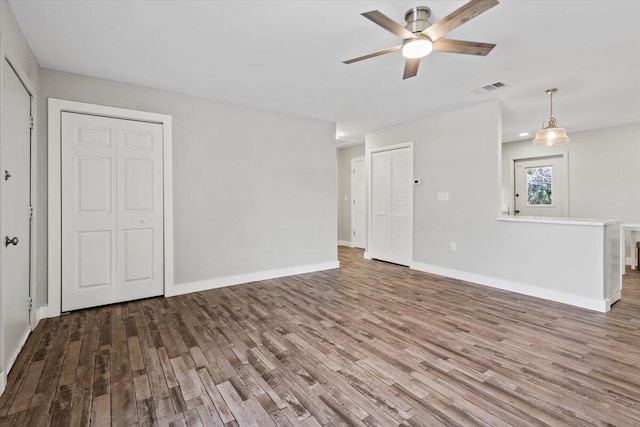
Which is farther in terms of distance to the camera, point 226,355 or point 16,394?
point 226,355

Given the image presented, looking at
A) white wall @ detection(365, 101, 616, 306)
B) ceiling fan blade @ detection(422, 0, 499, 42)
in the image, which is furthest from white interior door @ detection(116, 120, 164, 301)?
white wall @ detection(365, 101, 616, 306)

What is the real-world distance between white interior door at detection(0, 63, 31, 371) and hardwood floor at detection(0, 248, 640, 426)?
273 mm

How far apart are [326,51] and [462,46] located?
116 centimetres

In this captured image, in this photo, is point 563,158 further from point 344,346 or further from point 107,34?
point 107,34

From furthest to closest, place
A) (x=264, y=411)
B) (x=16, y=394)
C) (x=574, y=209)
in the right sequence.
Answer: (x=574, y=209), (x=16, y=394), (x=264, y=411)

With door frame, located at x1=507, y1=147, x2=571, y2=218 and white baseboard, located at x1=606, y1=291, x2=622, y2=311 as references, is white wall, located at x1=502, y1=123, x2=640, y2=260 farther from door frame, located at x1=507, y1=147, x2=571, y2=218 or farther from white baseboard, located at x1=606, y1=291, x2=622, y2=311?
white baseboard, located at x1=606, y1=291, x2=622, y2=311

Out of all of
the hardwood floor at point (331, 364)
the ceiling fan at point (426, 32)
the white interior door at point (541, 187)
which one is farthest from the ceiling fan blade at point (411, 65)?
the white interior door at point (541, 187)

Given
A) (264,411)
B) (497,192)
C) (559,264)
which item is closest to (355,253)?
(497,192)

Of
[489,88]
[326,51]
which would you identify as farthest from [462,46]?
[489,88]

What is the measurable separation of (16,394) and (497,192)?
5091 millimetres

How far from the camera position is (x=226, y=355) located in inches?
93.3

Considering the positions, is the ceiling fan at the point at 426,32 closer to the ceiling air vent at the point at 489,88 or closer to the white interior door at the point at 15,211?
the ceiling air vent at the point at 489,88

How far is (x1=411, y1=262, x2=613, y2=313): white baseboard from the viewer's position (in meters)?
3.37

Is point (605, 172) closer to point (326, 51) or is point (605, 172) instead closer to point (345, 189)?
point (345, 189)
